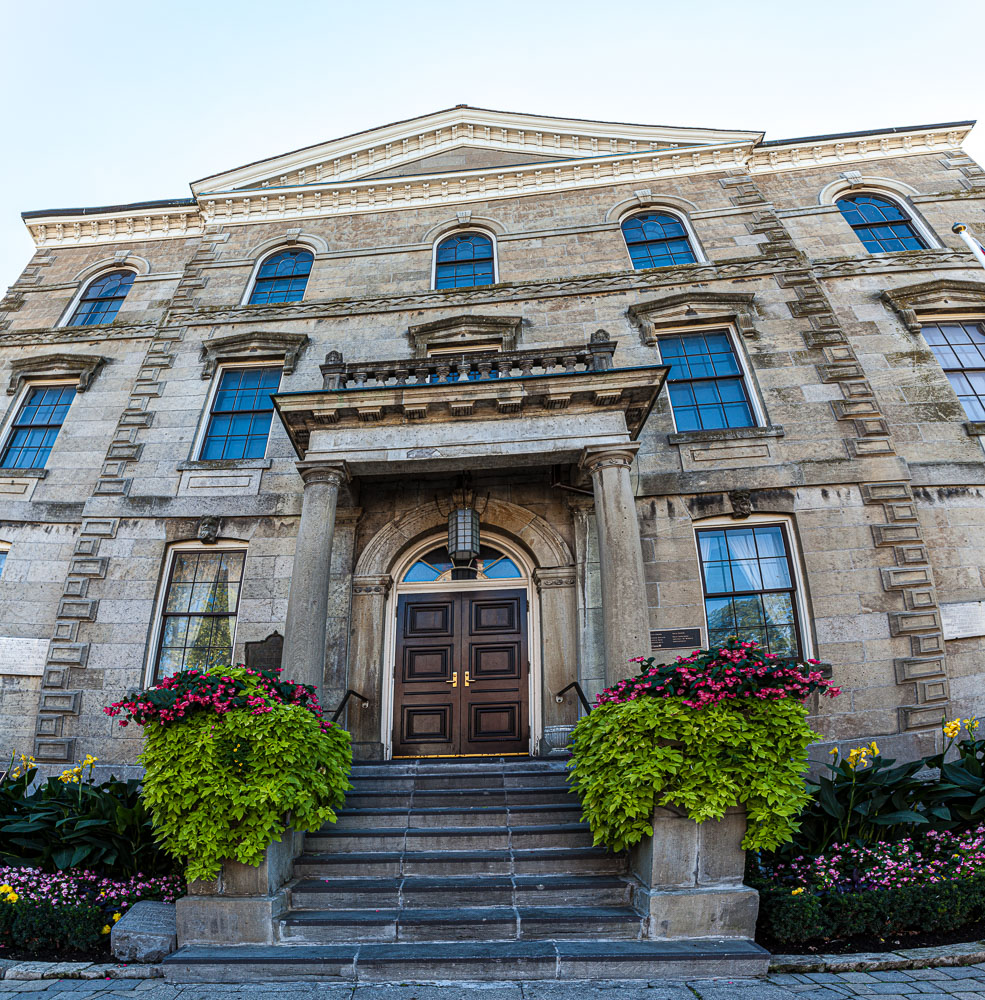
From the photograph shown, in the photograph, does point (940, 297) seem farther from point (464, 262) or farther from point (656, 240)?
point (464, 262)

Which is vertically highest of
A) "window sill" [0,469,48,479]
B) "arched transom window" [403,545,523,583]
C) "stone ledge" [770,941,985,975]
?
"window sill" [0,469,48,479]

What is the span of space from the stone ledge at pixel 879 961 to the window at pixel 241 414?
401 inches

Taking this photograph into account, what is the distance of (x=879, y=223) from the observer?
44.7 ft

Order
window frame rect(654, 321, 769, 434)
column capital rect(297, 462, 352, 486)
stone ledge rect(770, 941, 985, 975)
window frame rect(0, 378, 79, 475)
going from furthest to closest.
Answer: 1. window frame rect(0, 378, 79, 475)
2. window frame rect(654, 321, 769, 434)
3. column capital rect(297, 462, 352, 486)
4. stone ledge rect(770, 941, 985, 975)

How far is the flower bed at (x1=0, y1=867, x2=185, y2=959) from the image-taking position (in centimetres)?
539

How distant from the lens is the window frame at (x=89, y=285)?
1417cm

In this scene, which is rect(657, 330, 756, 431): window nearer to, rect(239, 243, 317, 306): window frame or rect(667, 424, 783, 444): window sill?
rect(667, 424, 783, 444): window sill

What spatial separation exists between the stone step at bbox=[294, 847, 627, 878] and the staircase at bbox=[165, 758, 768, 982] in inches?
0.4

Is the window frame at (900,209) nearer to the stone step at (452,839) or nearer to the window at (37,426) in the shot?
the stone step at (452,839)

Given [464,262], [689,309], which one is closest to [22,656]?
[464,262]

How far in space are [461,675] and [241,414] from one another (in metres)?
6.47

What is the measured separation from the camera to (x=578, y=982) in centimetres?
465

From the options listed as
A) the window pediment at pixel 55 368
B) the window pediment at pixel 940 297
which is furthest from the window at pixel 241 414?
the window pediment at pixel 940 297

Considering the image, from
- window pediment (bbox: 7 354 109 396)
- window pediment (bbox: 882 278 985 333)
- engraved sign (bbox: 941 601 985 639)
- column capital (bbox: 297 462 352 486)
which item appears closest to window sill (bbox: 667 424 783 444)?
engraved sign (bbox: 941 601 985 639)
